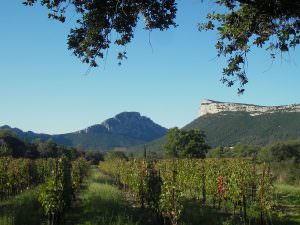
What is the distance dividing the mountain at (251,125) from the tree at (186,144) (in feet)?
218

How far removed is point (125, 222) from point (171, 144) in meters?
76.6

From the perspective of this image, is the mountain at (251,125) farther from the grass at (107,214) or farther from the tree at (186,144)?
the grass at (107,214)

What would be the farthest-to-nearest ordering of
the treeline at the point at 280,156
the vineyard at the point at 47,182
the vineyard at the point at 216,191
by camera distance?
the treeline at the point at 280,156 → the vineyard at the point at 47,182 → the vineyard at the point at 216,191

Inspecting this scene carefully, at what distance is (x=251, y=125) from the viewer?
176m

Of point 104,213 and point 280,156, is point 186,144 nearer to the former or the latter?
point 280,156

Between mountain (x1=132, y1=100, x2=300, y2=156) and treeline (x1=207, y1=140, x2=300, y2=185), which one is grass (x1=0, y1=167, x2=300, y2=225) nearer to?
treeline (x1=207, y1=140, x2=300, y2=185)

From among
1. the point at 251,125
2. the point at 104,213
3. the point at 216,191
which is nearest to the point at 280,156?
the point at 216,191

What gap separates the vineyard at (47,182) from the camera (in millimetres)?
17438

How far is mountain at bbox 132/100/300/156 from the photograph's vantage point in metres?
158

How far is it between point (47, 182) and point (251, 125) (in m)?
163

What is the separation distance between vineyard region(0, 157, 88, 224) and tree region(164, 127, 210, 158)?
158 ft

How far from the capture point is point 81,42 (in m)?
10.1

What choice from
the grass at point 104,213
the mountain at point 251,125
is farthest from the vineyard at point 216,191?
the mountain at point 251,125

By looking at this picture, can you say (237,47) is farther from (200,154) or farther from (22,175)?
(200,154)
